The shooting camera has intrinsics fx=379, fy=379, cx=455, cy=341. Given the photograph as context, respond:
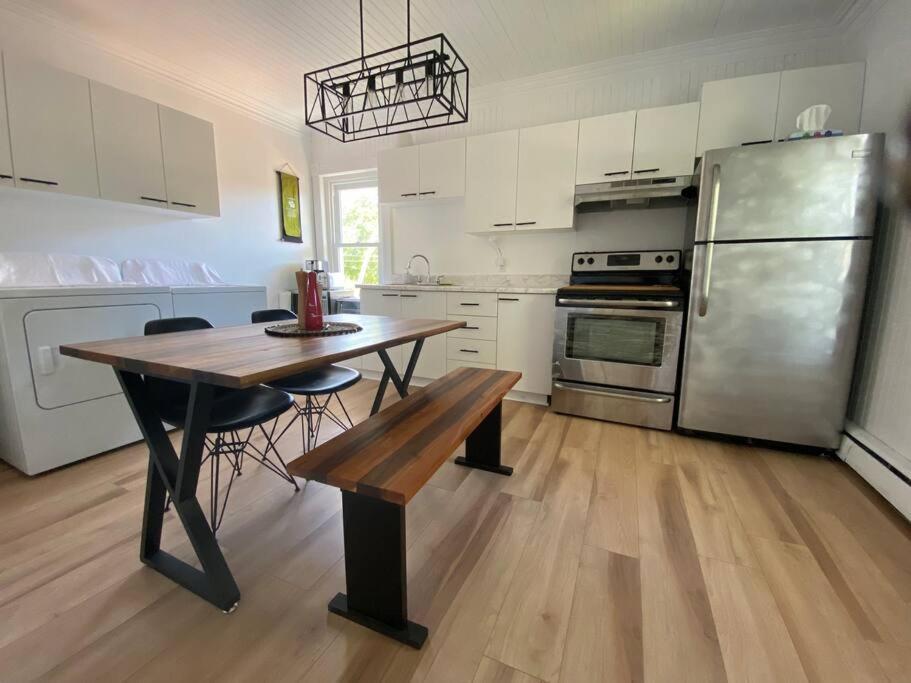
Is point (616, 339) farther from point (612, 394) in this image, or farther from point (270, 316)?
point (270, 316)

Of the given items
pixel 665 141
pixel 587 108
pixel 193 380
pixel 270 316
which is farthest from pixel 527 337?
pixel 193 380

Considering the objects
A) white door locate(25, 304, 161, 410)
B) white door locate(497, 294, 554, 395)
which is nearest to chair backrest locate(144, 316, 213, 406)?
white door locate(25, 304, 161, 410)

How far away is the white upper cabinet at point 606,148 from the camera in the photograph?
8.69ft

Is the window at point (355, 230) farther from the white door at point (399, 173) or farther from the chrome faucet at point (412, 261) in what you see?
the white door at point (399, 173)

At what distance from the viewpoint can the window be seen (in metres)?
4.24

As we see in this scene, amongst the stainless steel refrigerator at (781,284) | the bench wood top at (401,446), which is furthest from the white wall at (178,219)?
the stainless steel refrigerator at (781,284)

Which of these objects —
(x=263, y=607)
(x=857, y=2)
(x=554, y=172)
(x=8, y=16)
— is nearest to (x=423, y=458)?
(x=263, y=607)

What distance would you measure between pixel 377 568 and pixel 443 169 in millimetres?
3076

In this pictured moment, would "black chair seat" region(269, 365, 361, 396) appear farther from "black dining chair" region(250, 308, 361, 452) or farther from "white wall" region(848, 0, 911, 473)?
"white wall" region(848, 0, 911, 473)

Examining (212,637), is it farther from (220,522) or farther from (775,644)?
(775,644)

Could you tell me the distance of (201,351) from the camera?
1132 millimetres

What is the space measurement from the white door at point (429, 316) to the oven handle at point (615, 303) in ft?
3.38

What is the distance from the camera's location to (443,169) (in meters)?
3.28

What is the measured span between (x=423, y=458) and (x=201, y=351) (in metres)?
0.74
